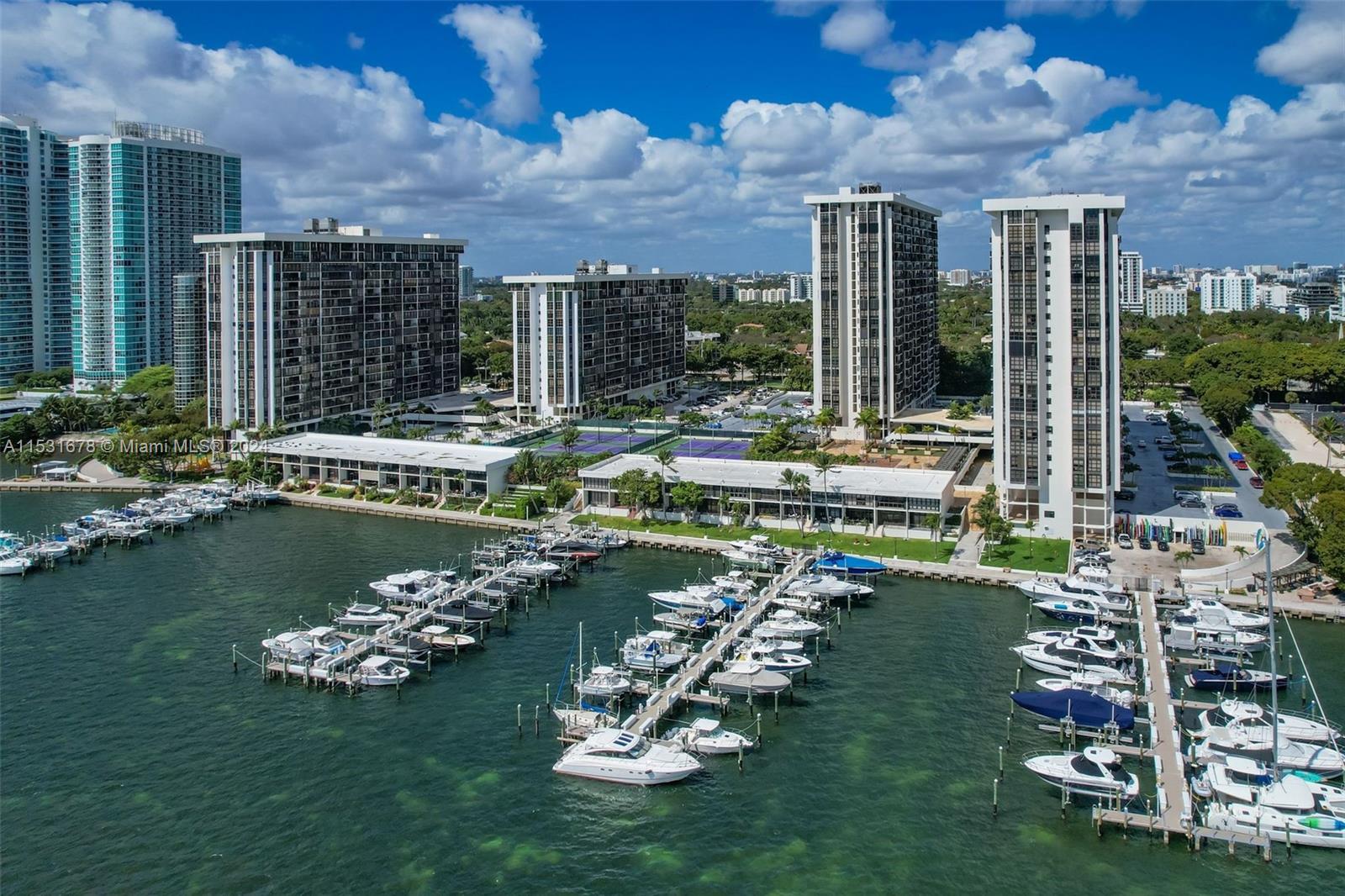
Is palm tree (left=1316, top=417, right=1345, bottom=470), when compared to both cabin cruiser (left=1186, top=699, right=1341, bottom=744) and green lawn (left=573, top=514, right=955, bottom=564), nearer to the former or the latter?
green lawn (left=573, top=514, right=955, bottom=564)

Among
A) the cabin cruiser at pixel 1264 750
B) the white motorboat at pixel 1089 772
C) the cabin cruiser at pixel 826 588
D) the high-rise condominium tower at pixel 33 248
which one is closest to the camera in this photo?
the white motorboat at pixel 1089 772

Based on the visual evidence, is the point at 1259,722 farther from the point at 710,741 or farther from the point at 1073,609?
the point at 710,741

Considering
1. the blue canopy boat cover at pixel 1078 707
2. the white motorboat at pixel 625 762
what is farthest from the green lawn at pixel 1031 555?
the white motorboat at pixel 625 762

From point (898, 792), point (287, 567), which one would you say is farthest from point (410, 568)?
point (898, 792)

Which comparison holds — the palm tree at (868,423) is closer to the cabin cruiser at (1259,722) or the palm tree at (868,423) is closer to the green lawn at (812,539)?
the green lawn at (812,539)

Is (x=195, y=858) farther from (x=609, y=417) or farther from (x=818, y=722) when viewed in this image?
(x=609, y=417)

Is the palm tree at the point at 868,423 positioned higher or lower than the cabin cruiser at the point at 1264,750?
higher
